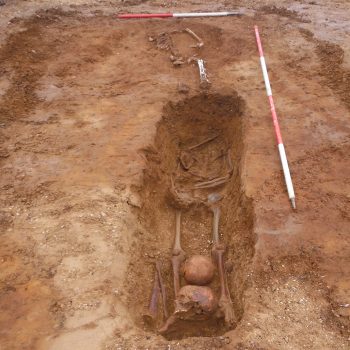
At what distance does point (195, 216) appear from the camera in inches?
221

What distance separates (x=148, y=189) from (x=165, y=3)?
535cm

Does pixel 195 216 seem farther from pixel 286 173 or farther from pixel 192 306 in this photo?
pixel 192 306

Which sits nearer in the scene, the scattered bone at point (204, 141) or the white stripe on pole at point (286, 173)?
the white stripe on pole at point (286, 173)

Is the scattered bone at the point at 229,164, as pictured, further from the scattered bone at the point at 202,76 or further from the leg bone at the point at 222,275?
the scattered bone at the point at 202,76

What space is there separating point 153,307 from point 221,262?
0.93 metres

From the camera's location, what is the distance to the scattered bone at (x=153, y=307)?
4059 millimetres

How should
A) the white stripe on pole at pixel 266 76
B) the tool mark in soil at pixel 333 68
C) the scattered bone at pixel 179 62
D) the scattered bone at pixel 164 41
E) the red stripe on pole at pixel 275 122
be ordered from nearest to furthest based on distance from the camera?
the red stripe on pole at pixel 275 122 → the white stripe on pole at pixel 266 76 → the tool mark in soil at pixel 333 68 → the scattered bone at pixel 179 62 → the scattered bone at pixel 164 41

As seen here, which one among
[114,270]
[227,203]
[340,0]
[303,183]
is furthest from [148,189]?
[340,0]

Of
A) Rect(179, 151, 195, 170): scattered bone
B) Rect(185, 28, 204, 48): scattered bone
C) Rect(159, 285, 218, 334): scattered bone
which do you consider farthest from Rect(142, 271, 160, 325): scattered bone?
Rect(185, 28, 204, 48): scattered bone

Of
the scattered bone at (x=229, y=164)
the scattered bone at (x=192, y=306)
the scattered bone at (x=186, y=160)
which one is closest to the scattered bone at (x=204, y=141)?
the scattered bone at (x=186, y=160)

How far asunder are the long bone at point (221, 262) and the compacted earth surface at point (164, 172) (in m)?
0.07

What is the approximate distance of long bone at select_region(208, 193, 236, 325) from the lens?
4049 mm

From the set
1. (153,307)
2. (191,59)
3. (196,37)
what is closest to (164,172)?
(153,307)

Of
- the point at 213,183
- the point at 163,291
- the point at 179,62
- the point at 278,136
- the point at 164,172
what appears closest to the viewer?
the point at 163,291
